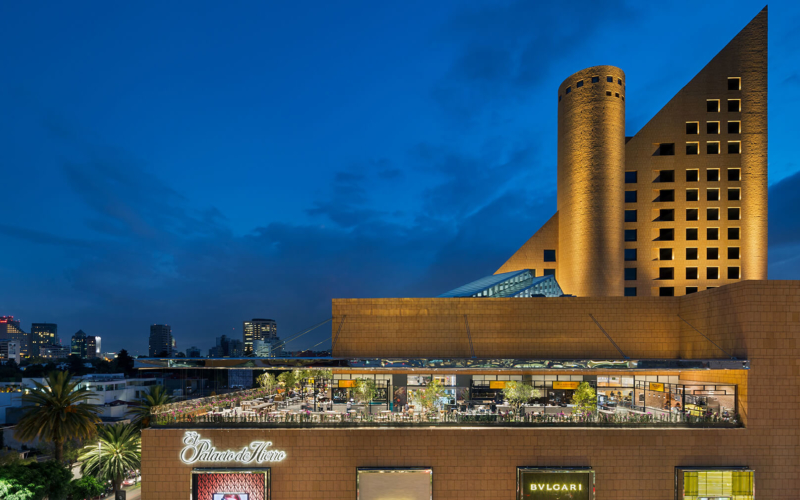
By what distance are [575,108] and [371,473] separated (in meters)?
36.5

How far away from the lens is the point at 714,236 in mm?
44375

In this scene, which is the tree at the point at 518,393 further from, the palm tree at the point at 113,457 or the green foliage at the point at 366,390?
the palm tree at the point at 113,457

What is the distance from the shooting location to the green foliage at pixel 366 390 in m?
30.5

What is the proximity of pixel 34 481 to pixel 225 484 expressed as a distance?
1231 cm

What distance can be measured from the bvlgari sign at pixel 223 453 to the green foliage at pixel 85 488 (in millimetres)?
14439

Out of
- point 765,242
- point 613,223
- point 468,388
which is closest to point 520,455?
point 468,388

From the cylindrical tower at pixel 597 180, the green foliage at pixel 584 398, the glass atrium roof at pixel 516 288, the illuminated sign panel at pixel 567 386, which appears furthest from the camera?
the cylindrical tower at pixel 597 180

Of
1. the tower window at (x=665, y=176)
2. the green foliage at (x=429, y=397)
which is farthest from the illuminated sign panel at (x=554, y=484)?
the tower window at (x=665, y=176)

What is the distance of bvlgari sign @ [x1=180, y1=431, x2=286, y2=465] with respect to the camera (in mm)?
22750

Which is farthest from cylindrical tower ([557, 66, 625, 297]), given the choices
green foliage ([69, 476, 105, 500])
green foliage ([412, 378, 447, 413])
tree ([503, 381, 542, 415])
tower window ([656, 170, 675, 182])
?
green foliage ([69, 476, 105, 500])

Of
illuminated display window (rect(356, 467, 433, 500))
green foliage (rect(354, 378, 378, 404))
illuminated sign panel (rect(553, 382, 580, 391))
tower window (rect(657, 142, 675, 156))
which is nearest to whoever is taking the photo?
illuminated display window (rect(356, 467, 433, 500))

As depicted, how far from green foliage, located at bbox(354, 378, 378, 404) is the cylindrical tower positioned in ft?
75.1

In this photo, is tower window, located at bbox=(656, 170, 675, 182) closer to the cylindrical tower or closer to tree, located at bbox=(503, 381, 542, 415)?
the cylindrical tower

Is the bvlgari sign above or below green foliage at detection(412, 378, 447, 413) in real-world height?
below
